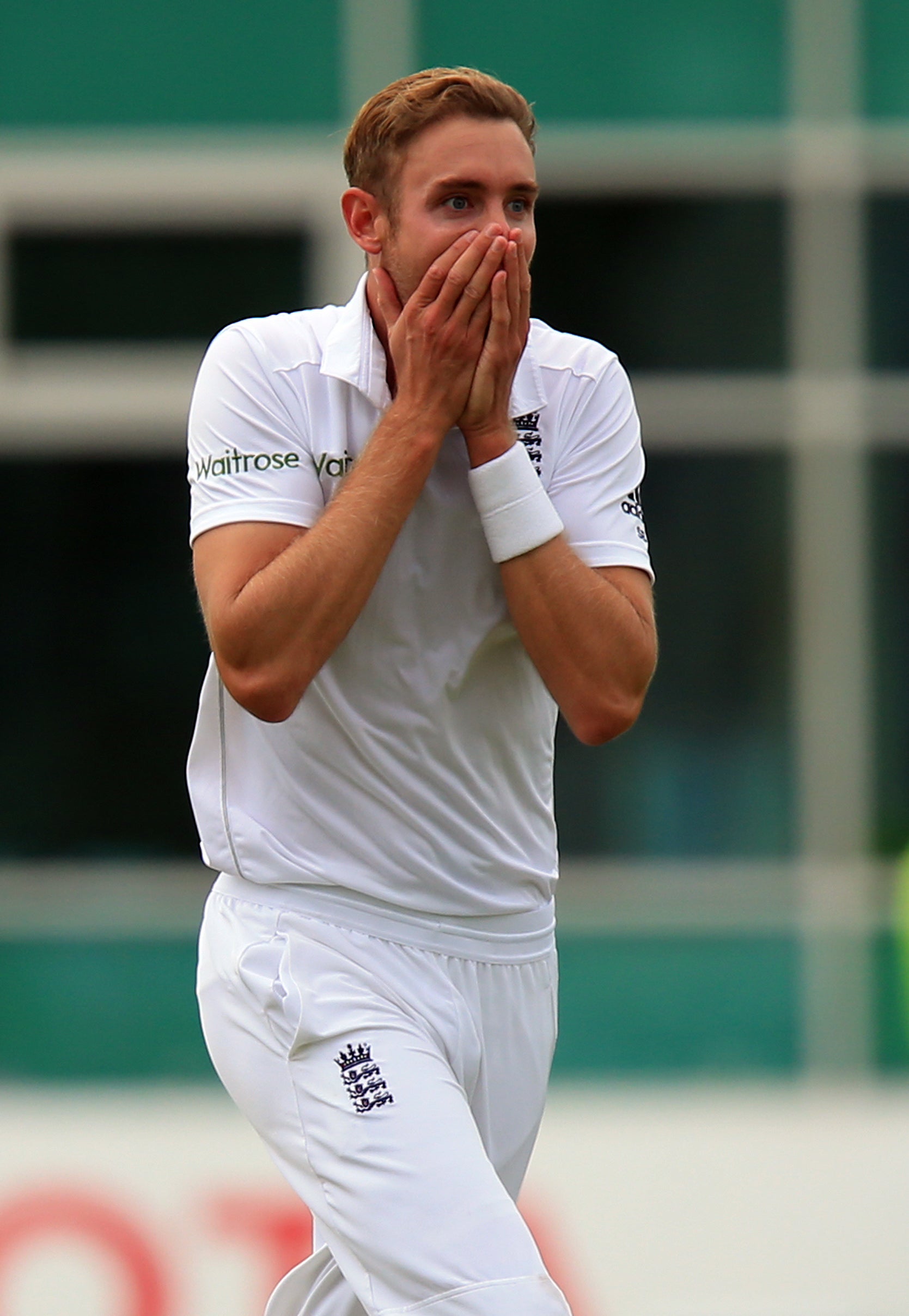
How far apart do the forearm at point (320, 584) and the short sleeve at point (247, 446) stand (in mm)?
108

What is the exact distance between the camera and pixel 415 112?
10.1 feet

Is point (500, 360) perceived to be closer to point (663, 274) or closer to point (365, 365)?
point (365, 365)

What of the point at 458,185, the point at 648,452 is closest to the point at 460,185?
the point at 458,185

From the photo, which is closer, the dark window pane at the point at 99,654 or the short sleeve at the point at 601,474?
the short sleeve at the point at 601,474

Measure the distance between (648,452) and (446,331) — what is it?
6.35 meters

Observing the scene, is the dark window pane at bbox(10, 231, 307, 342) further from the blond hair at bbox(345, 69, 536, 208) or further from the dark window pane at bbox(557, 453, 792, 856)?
the blond hair at bbox(345, 69, 536, 208)

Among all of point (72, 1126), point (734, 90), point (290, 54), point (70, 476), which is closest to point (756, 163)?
point (734, 90)

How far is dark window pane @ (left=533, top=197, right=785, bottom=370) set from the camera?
8.98 metres

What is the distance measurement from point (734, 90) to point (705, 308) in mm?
941

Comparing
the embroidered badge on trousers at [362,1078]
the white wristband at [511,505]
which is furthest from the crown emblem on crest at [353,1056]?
the white wristband at [511,505]

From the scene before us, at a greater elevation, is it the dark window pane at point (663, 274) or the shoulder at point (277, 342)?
the dark window pane at point (663, 274)

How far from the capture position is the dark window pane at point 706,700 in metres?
9.21

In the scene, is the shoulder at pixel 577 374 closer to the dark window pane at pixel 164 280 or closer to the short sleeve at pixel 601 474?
the short sleeve at pixel 601 474

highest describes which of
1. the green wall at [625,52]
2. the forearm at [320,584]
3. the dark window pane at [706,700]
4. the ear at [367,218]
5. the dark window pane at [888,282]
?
the green wall at [625,52]
